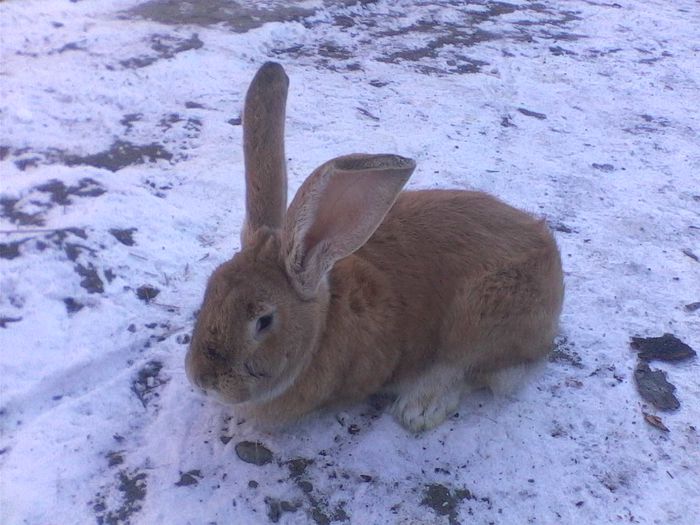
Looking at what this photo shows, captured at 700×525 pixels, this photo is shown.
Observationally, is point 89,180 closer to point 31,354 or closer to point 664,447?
point 31,354

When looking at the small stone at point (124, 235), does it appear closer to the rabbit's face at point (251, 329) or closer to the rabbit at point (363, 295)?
the rabbit at point (363, 295)

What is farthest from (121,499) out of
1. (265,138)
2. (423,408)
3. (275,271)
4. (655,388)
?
(655,388)

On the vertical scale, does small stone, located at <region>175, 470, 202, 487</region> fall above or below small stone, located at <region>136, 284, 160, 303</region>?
below

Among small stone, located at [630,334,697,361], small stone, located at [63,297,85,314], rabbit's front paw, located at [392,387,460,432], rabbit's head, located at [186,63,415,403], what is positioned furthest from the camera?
small stone, located at [630,334,697,361]

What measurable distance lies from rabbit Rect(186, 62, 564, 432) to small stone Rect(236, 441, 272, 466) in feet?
0.36

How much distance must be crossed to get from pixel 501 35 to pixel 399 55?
1.30 m

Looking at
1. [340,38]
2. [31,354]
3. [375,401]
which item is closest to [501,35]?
[340,38]

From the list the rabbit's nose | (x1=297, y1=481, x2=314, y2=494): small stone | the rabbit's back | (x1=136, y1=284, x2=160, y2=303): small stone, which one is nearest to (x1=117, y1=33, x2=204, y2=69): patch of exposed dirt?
(x1=136, y1=284, x2=160, y2=303): small stone

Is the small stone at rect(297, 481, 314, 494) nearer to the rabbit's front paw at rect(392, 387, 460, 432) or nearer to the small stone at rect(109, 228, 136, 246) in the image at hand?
the rabbit's front paw at rect(392, 387, 460, 432)

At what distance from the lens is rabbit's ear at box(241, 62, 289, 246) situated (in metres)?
2.81

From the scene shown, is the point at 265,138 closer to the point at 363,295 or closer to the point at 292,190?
the point at 363,295

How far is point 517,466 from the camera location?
2.94 metres

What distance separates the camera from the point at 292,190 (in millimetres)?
4434

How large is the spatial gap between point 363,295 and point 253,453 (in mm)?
830
